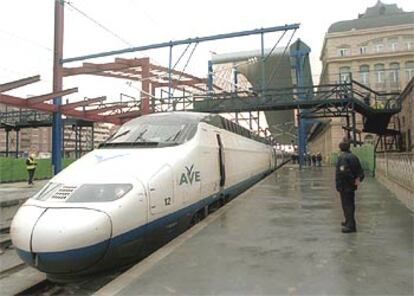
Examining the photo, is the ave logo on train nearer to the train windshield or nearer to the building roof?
the train windshield

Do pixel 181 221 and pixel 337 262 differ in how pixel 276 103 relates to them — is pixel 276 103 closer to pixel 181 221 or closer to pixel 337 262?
pixel 181 221

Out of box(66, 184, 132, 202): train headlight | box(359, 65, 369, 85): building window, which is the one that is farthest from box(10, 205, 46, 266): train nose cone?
box(359, 65, 369, 85): building window

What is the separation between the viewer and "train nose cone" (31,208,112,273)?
544cm

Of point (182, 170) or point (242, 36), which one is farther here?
point (242, 36)

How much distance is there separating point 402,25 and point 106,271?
6258 centimetres

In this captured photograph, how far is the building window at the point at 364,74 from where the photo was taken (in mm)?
59188

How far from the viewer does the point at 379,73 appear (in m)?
59.7

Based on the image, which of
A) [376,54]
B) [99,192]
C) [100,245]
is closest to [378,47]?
[376,54]

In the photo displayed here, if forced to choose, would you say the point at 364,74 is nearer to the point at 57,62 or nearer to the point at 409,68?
the point at 409,68

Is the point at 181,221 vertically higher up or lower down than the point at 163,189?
lower down

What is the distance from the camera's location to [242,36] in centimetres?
2866

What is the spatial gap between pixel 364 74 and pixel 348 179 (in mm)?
56031

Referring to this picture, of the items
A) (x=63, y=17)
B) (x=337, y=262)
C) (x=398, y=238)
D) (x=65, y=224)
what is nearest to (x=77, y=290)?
(x=65, y=224)

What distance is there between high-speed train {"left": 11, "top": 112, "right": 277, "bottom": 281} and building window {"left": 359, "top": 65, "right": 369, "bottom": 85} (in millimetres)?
53863
